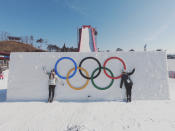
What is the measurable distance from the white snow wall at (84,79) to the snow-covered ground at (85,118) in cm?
77

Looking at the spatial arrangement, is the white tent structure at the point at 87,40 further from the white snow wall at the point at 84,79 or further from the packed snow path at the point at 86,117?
the packed snow path at the point at 86,117

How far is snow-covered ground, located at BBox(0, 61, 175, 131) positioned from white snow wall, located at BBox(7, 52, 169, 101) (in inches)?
30.5

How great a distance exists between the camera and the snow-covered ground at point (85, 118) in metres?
2.79

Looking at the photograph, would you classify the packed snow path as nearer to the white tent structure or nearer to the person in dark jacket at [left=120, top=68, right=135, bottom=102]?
the person in dark jacket at [left=120, top=68, right=135, bottom=102]

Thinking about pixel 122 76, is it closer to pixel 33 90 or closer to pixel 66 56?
pixel 66 56

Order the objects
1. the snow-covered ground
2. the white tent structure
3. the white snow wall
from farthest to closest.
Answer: the white tent structure
the white snow wall
the snow-covered ground

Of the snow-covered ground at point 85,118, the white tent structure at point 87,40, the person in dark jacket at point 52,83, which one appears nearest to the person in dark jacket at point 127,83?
the snow-covered ground at point 85,118

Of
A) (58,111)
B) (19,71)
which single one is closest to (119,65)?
(58,111)

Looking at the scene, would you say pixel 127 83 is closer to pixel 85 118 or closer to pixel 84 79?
pixel 84 79

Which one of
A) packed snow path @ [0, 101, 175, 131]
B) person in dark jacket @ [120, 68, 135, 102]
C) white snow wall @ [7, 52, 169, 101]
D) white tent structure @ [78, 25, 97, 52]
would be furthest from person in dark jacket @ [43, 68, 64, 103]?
white tent structure @ [78, 25, 97, 52]

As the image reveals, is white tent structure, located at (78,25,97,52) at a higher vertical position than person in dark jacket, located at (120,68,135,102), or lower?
higher

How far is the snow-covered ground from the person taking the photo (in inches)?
110

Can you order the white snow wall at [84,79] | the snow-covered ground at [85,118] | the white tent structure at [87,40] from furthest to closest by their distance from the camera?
the white tent structure at [87,40]
the white snow wall at [84,79]
the snow-covered ground at [85,118]

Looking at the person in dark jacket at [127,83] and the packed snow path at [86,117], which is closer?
the packed snow path at [86,117]
